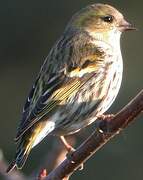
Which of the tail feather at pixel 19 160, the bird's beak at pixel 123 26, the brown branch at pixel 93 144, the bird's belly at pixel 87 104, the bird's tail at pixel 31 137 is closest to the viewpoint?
the brown branch at pixel 93 144

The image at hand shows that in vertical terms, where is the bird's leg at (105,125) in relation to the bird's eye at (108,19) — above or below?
above

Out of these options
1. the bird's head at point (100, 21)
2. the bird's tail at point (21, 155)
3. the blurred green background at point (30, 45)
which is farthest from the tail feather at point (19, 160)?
the blurred green background at point (30, 45)

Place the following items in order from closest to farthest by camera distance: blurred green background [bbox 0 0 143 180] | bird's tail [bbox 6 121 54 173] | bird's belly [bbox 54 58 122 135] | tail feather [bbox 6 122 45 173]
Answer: tail feather [bbox 6 122 45 173] < bird's tail [bbox 6 121 54 173] < bird's belly [bbox 54 58 122 135] < blurred green background [bbox 0 0 143 180]

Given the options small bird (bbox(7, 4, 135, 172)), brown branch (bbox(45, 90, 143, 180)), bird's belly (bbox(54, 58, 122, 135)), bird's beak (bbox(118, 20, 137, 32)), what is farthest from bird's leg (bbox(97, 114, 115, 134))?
bird's beak (bbox(118, 20, 137, 32))

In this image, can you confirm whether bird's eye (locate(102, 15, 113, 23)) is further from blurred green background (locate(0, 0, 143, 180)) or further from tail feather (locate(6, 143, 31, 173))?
blurred green background (locate(0, 0, 143, 180))

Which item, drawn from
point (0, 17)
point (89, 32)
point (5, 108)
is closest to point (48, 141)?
point (5, 108)

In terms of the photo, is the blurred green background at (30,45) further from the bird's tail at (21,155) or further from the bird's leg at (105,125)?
the bird's leg at (105,125)

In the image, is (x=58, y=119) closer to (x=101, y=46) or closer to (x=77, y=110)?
(x=77, y=110)

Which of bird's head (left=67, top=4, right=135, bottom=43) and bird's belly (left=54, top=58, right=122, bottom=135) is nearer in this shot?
bird's belly (left=54, top=58, right=122, bottom=135)
